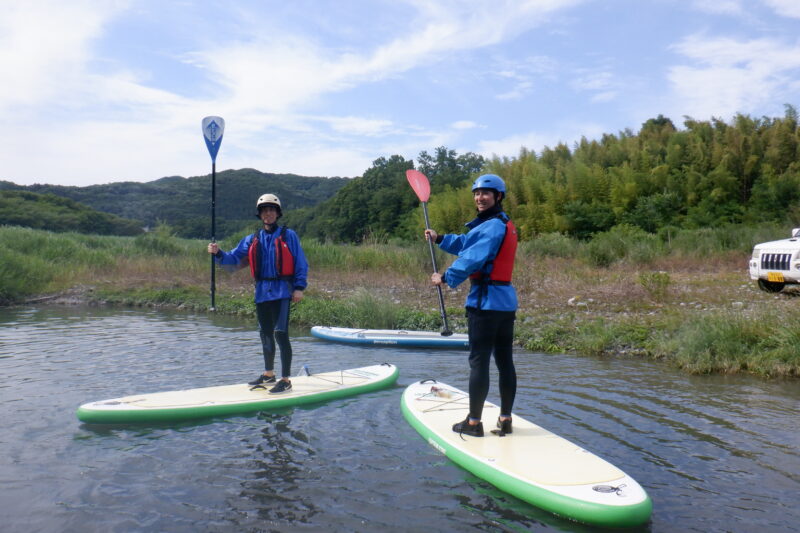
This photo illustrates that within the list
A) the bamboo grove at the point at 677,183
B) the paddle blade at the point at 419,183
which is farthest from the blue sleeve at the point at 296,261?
the bamboo grove at the point at 677,183

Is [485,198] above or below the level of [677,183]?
below

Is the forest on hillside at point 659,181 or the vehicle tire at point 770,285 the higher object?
the forest on hillside at point 659,181

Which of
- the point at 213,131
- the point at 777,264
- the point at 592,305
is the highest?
the point at 213,131

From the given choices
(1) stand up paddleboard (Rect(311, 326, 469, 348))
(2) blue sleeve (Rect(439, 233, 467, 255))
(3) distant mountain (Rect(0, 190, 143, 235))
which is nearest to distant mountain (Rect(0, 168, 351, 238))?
(3) distant mountain (Rect(0, 190, 143, 235))

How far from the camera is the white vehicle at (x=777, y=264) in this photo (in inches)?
364

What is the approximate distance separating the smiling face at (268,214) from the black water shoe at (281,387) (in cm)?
153

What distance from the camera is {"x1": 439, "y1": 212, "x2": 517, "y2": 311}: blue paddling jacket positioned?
3928 millimetres

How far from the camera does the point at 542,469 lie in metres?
3.70

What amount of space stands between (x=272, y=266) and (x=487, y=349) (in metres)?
2.37

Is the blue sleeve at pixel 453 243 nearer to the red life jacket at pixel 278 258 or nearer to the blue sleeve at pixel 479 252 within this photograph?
the blue sleeve at pixel 479 252

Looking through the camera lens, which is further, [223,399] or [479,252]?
[223,399]

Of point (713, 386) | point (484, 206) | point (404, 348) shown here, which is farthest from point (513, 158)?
point (484, 206)

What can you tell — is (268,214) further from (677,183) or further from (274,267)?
(677,183)

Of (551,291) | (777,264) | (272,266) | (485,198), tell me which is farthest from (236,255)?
(777,264)
